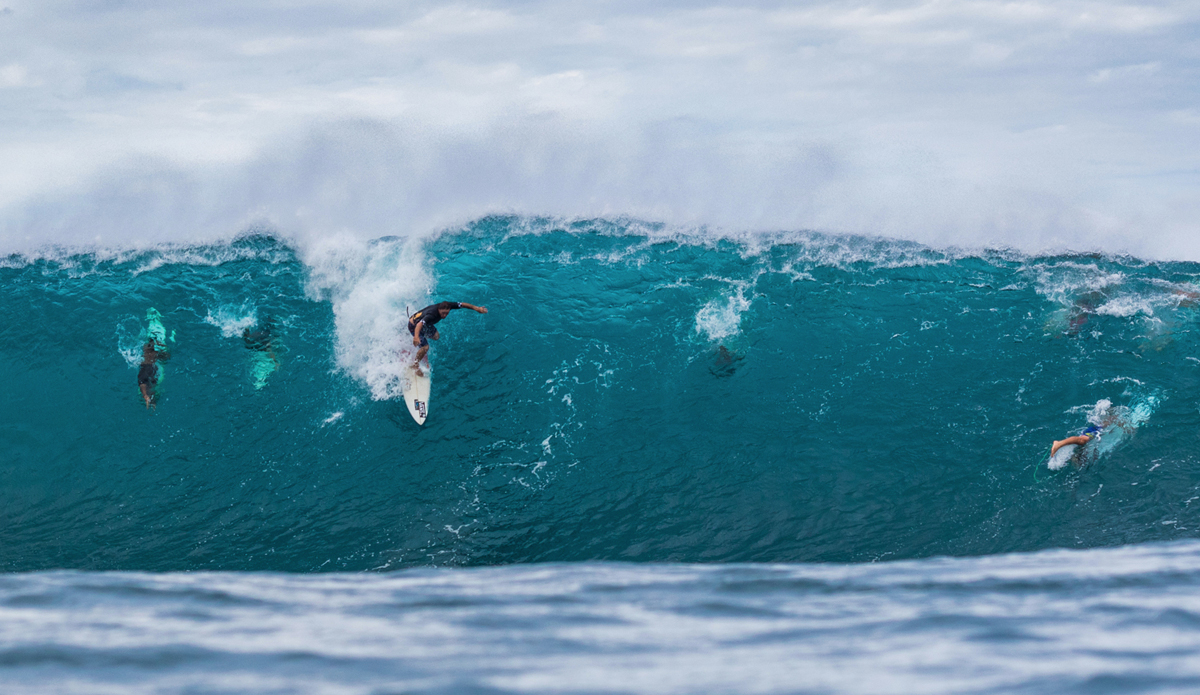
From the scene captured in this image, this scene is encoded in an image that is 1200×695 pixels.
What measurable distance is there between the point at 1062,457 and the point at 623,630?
16823 mm

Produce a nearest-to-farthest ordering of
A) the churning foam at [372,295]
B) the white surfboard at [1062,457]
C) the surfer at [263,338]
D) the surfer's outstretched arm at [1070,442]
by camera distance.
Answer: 1. the surfer's outstretched arm at [1070,442]
2. the white surfboard at [1062,457]
3. the churning foam at [372,295]
4. the surfer at [263,338]

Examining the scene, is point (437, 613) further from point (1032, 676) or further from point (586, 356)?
point (586, 356)

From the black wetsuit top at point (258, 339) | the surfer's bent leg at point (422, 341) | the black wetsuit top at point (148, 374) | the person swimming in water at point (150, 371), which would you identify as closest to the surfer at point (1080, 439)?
the surfer's bent leg at point (422, 341)

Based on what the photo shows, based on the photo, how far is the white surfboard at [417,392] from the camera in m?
16.3

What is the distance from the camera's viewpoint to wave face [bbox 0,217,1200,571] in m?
13.7

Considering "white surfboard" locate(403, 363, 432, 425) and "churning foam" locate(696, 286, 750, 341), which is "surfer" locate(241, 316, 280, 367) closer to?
"white surfboard" locate(403, 363, 432, 425)

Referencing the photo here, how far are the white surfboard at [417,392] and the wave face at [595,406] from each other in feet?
0.91

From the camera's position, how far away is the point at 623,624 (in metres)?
1.92

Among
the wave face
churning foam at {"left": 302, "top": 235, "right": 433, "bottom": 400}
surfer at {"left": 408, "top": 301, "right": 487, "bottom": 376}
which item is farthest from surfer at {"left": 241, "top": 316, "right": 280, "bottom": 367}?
surfer at {"left": 408, "top": 301, "right": 487, "bottom": 376}

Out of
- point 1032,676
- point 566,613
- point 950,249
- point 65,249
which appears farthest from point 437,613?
point 65,249

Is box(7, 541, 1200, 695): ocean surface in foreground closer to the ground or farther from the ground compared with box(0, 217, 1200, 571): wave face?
farther from the ground

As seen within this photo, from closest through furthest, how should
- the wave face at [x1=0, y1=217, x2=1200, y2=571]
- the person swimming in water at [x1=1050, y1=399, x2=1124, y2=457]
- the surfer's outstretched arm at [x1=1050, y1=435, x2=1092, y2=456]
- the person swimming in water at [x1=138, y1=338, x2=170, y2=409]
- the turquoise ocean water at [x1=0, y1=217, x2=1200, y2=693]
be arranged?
the turquoise ocean water at [x1=0, y1=217, x2=1200, y2=693], the wave face at [x1=0, y1=217, x2=1200, y2=571], the surfer's outstretched arm at [x1=1050, y1=435, x2=1092, y2=456], the person swimming in water at [x1=1050, y1=399, x2=1124, y2=457], the person swimming in water at [x1=138, y1=338, x2=170, y2=409]

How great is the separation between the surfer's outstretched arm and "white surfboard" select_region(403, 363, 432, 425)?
14898 mm

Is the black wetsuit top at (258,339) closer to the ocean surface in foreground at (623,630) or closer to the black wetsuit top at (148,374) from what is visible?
the black wetsuit top at (148,374)
